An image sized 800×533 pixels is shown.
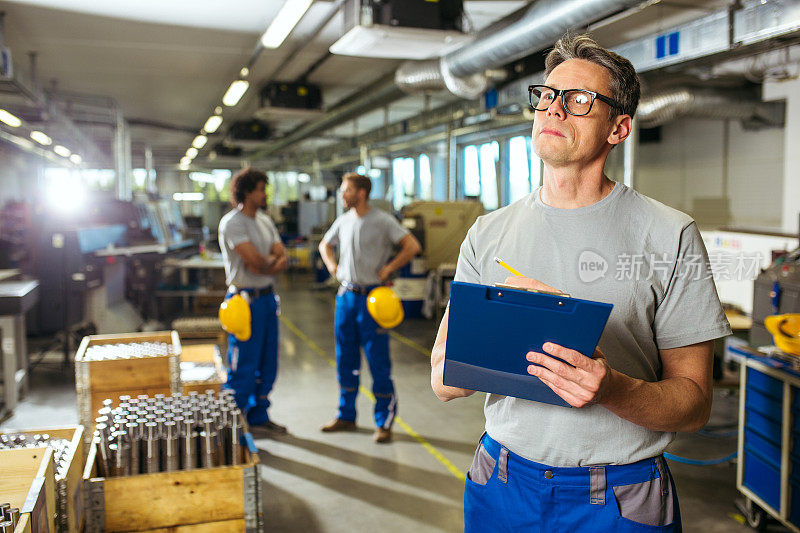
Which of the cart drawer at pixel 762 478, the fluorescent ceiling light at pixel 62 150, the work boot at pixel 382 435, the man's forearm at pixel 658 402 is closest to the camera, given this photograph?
the man's forearm at pixel 658 402

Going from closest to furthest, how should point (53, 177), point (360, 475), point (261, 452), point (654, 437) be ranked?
1. point (654, 437)
2. point (360, 475)
3. point (261, 452)
4. point (53, 177)

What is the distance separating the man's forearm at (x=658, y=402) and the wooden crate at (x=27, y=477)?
5.51 ft

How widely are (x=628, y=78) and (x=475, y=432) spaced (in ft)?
12.3

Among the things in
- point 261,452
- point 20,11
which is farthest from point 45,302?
point 261,452

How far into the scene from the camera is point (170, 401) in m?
3.01

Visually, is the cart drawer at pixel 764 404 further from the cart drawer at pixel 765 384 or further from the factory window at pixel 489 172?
the factory window at pixel 489 172

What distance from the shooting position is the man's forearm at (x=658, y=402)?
1245mm

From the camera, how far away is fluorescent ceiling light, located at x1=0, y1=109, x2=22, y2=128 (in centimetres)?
875

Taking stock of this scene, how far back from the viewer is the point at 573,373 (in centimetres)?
116

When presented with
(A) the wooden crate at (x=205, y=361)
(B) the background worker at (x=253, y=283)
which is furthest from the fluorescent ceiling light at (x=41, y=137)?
(B) the background worker at (x=253, y=283)

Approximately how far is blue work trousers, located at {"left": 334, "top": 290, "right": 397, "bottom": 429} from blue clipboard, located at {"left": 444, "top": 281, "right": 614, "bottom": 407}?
316cm

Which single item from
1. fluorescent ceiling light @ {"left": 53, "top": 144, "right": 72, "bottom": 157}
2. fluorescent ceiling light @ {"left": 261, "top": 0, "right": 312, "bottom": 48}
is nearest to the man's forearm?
fluorescent ceiling light @ {"left": 261, "top": 0, "right": 312, "bottom": 48}

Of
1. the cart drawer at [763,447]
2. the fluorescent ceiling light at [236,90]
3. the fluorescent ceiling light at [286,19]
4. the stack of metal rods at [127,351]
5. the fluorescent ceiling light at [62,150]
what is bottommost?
the cart drawer at [763,447]

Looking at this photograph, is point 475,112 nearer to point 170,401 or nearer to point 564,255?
point 170,401
